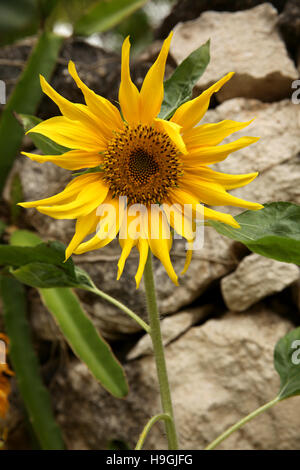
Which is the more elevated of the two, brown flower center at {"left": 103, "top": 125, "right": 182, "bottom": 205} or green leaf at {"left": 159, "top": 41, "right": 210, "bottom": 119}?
green leaf at {"left": 159, "top": 41, "right": 210, "bottom": 119}

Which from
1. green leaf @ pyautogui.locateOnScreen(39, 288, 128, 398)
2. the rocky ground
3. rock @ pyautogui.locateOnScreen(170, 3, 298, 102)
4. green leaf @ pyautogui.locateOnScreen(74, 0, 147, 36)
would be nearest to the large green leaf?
green leaf @ pyautogui.locateOnScreen(39, 288, 128, 398)

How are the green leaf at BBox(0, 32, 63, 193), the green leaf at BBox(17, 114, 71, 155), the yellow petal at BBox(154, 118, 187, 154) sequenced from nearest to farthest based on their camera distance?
1. the yellow petal at BBox(154, 118, 187, 154)
2. the green leaf at BBox(17, 114, 71, 155)
3. the green leaf at BBox(0, 32, 63, 193)

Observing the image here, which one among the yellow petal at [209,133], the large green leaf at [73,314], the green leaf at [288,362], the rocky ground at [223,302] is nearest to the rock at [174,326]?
the rocky ground at [223,302]

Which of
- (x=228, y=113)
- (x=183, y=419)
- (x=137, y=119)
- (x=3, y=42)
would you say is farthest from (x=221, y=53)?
(x=183, y=419)

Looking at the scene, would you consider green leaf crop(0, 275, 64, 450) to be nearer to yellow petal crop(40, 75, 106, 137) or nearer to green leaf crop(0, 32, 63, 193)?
green leaf crop(0, 32, 63, 193)

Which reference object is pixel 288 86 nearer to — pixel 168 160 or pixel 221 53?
pixel 221 53

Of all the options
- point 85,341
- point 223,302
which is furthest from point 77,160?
point 223,302

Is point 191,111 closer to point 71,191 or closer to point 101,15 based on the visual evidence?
point 71,191

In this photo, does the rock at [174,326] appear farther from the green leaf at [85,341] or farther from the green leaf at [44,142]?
Result: the green leaf at [44,142]
